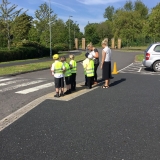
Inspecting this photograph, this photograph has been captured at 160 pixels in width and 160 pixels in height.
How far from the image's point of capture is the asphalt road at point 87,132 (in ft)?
11.8

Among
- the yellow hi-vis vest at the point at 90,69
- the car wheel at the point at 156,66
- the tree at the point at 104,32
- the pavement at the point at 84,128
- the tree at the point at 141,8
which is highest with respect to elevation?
the tree at the point at 141,8

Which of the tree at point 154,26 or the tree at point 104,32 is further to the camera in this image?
the tree at point 104,32

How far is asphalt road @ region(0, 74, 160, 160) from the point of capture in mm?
3582

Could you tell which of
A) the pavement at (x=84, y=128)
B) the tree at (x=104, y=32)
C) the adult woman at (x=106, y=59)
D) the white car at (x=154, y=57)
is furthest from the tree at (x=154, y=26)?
the tree at (x=104, y=32)

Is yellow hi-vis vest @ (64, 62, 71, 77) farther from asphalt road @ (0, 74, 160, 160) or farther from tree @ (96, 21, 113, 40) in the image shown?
tree @ (96, 21, 113, 40)

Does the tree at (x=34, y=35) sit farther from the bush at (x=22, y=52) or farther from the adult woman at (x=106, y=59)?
the adult woman at (x=106, y=59)

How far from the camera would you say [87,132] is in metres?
4.39

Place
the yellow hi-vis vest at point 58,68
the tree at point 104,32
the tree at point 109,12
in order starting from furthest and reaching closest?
the tree at point 109,12 → the tree at point 104,32 → the yellow hi-vis vest at point 58,68

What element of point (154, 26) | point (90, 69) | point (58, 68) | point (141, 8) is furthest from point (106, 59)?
point (141, 8)

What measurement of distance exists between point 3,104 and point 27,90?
6.69ft

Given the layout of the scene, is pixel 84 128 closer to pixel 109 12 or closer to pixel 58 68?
pixel 58 68

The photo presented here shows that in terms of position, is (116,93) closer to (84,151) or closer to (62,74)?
(62,74)

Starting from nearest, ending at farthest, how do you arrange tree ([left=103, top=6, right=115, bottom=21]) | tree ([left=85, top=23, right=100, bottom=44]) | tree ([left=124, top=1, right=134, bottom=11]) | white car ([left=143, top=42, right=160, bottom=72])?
white car ([left=143, top=42, right=160, bottom=72]) → tree ([left=85, top=23, right=100, bottom=44]) → tree ([left=124, top=1, right=134, bottom=11]) → tree ([left=103, top=6, right=115, bottom=21])

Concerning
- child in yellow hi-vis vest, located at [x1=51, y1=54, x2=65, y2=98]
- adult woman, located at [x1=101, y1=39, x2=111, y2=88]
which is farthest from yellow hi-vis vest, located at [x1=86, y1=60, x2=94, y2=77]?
child in yellow hi-vis vest, located at [x1=51, y1=54, x2=65, y2=98]
